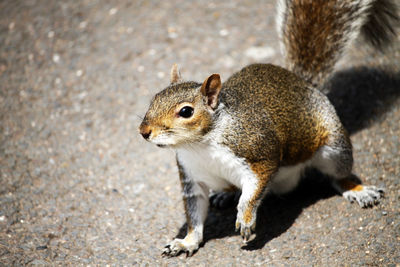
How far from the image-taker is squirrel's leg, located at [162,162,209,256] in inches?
108

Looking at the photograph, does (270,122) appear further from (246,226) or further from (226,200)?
(226,200)

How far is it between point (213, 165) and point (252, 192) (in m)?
0.27

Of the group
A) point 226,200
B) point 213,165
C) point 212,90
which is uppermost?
point 212,90

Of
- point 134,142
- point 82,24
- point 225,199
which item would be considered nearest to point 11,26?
point 82,24

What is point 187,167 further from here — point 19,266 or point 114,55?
point 114,55

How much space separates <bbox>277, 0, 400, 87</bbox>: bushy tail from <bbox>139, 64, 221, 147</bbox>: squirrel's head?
3.25ft

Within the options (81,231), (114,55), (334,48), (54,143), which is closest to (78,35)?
(114,55)

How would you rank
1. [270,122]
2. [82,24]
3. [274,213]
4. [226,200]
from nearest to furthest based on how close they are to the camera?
1. [270,122]
2. [274,213]
3. [226,200]
4. [82,24]

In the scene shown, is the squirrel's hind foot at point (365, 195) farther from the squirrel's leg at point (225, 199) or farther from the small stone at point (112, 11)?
the small stone at point (112, 11)

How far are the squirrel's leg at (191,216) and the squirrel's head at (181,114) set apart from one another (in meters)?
0.44

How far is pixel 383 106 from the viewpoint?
3.53 m

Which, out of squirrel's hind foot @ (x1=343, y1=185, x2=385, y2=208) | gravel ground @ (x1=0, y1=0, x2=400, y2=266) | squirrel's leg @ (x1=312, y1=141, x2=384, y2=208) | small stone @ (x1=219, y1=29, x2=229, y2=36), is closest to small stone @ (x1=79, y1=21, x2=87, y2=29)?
gravel ground @ (x1=0, y1=0, x2=400, y2=266)

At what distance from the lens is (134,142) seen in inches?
148

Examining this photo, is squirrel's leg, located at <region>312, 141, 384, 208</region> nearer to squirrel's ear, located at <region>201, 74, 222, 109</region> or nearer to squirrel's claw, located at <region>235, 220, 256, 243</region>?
squirrel's claw, located at <region>235, 220, 256, 243</region>
